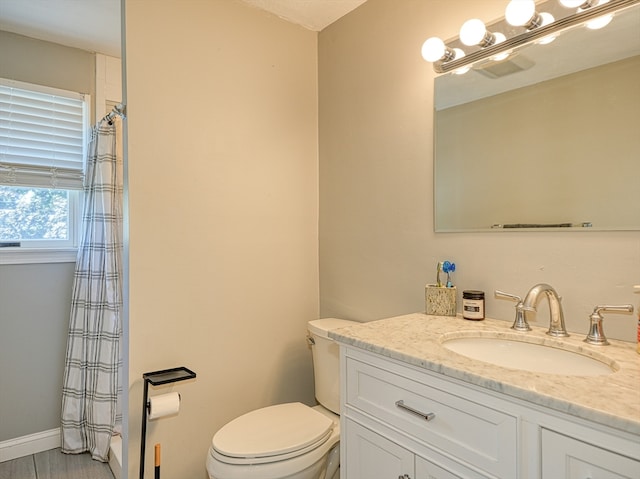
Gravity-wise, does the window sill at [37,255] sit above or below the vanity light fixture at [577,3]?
below

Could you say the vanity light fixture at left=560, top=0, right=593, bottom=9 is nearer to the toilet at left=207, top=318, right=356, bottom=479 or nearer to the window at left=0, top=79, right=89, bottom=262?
the toilet at left=207, top=318, right=356, bottom=479

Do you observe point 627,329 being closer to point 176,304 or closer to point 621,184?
point 621,184

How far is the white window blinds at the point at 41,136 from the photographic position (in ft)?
7.18

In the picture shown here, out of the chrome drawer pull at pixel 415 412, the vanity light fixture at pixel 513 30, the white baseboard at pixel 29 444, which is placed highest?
the vanity light fixture at pixel 513 30

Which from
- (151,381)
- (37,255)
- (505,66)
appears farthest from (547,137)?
(37,255)

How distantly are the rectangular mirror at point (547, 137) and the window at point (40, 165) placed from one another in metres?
2.15

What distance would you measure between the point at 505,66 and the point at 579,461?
1216mm

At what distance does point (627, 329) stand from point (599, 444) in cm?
57

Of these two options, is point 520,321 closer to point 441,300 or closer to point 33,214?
point 441,300

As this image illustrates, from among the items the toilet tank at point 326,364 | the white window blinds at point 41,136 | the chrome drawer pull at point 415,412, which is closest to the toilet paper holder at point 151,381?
the toilet tank at point 326,364

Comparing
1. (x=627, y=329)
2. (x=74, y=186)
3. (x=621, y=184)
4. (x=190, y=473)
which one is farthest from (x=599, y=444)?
(x=74, y=186)

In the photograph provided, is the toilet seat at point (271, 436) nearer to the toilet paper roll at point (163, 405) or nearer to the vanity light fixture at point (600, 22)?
the toilet paper roll at point (163, 405)

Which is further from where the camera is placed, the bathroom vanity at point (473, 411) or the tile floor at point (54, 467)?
the tile floor at point (54, 467)

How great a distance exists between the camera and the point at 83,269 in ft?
7.27
